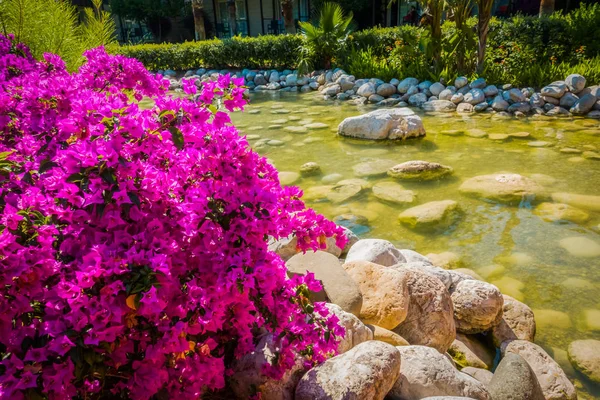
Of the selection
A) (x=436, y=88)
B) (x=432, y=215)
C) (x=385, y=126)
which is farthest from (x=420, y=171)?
(x=436, y=88)

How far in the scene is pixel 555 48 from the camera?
30.5ft

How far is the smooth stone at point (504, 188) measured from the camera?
454 centimetres

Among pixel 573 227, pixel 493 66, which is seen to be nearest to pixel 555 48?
pixel 493 66

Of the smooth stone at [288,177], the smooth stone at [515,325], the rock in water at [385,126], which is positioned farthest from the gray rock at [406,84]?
the smooth stone at [515,325]

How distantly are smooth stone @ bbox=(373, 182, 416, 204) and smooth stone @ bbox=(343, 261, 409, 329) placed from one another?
7.08ft

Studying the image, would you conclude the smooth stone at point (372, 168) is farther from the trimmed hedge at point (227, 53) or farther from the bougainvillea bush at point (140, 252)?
the trimmed hedge at point (227, 53)

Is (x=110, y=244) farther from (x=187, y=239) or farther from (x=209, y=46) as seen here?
(x=209, y=46)

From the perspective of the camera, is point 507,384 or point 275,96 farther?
point 275,96

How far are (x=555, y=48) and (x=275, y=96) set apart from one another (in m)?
6.20

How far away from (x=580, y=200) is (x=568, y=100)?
13.8 feet

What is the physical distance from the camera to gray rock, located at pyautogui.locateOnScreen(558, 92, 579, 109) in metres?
7.69

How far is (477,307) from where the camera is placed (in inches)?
103

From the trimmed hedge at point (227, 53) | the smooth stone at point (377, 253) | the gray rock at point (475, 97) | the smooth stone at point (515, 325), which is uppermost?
the trimmed hedge at point (227, 53)

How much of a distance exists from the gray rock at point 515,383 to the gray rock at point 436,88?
7702mm
